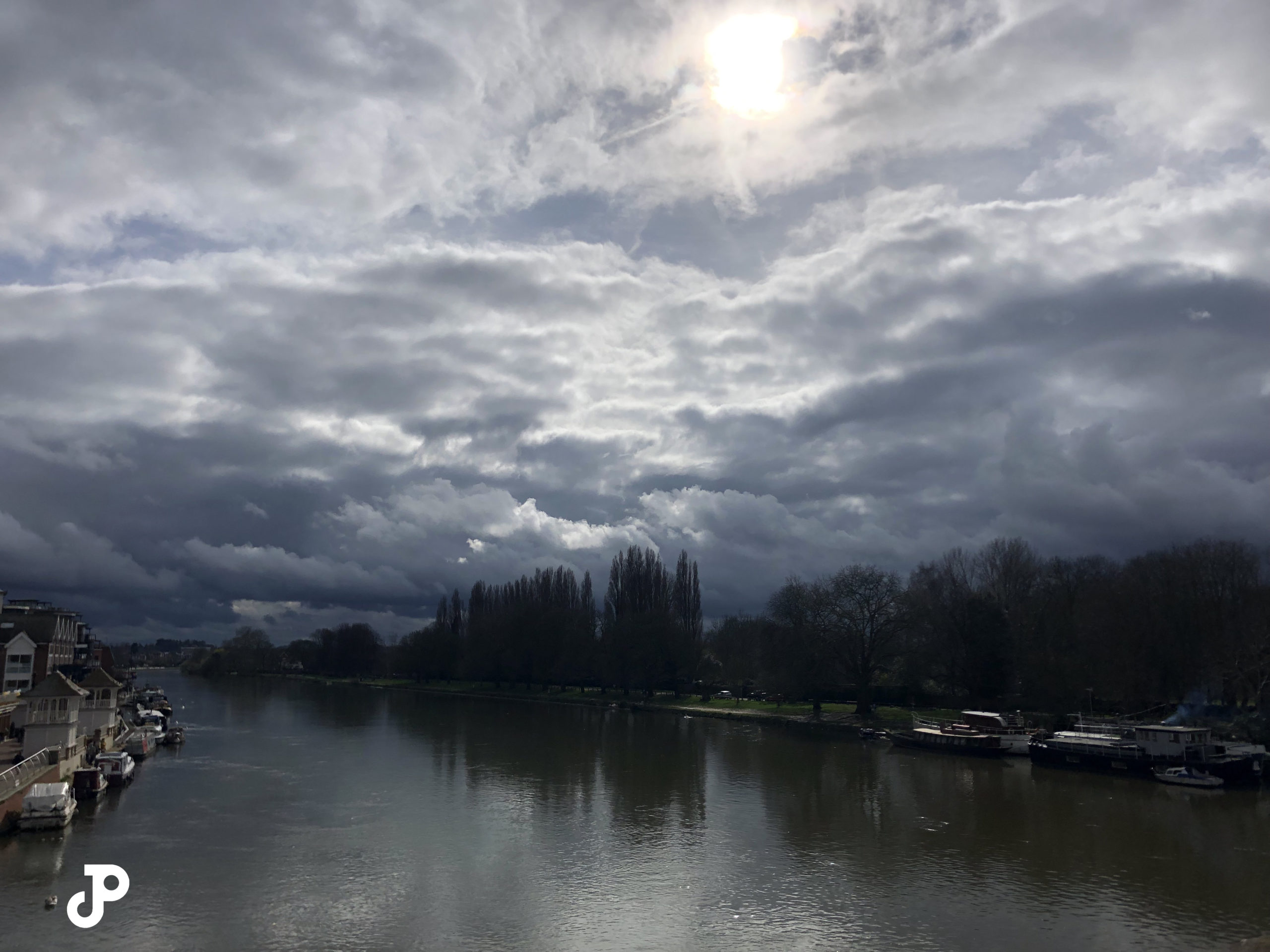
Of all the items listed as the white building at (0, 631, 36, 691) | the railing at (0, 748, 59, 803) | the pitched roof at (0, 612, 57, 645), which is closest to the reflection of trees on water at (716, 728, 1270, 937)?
the railing at (0, 748, 59, 803)

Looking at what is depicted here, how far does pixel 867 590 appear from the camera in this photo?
8031cm

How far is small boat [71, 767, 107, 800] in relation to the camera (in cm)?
3722

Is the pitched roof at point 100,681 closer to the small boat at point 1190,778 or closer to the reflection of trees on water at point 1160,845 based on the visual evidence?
the reflection of trees on water at point 1160,845

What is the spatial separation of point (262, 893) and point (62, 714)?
67.4ft

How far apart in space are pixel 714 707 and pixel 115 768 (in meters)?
62.5

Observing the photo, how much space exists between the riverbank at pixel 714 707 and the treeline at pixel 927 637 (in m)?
1.84

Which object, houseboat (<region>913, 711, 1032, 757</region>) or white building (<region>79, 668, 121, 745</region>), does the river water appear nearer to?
white building (<region>79, 668, 121, 745</region>)

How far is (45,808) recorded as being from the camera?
30.4 meters

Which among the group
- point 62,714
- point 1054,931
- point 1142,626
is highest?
point 1142,626

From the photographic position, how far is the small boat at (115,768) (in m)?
40.9

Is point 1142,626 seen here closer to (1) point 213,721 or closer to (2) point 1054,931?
(2) point 1054,931

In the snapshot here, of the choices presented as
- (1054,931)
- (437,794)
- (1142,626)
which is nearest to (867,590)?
(1142,626)

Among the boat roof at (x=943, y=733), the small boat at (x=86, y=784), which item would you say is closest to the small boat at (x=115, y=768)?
the small boat at (x=86, y=784)

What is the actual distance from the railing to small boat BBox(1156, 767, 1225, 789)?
52076 mm
